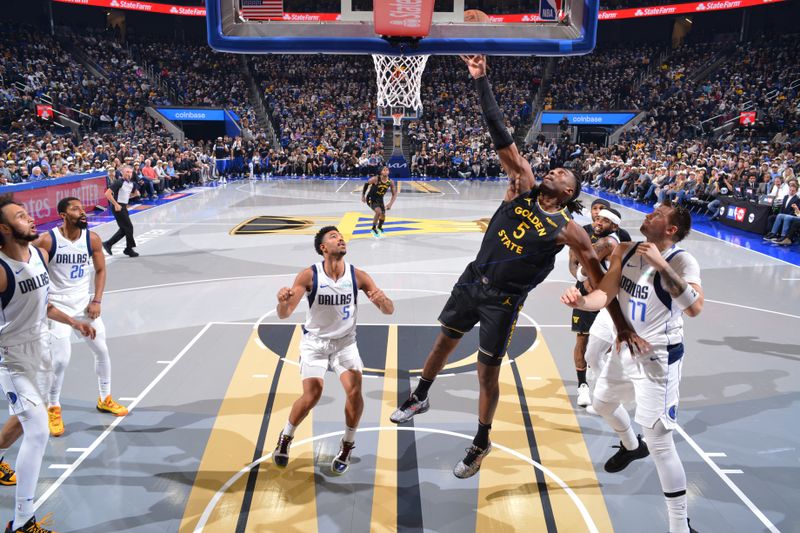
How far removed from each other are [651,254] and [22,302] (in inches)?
151

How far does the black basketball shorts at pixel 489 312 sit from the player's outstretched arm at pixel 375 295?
20.2 inches

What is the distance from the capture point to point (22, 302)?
379cm

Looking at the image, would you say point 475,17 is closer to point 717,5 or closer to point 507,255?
point 507,255

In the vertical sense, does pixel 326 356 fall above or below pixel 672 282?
below

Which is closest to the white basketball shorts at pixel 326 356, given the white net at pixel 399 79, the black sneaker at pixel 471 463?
the black sneaker at pixel 471 463

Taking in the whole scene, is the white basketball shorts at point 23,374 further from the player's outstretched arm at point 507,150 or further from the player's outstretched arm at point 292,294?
the player's outstretched arm at point 507,150

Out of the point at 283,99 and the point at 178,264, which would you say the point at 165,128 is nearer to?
the point at 283,99

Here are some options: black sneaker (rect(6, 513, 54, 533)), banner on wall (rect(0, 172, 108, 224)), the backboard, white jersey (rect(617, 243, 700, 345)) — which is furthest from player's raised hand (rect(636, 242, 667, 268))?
banner on wall (rect(0, 172, 108, 224))

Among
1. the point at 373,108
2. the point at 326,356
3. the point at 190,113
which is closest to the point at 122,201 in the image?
the point at 326,356

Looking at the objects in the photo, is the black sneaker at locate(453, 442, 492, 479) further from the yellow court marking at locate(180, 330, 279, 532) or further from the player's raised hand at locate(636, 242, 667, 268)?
the player's raised hand at locate(636, 242, 667, 268)

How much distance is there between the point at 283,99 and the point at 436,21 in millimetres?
28415

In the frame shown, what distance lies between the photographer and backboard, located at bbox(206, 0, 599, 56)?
781 cm

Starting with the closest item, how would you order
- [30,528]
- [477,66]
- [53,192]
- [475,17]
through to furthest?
[30,528] → [477,66] → [475,17] → [53,192]

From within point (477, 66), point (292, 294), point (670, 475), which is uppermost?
point (477, 66)
